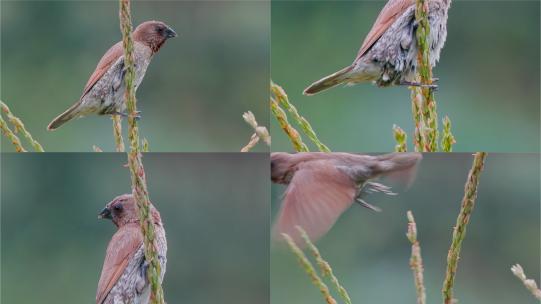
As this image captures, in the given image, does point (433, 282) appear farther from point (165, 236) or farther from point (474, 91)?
point (165, 236)

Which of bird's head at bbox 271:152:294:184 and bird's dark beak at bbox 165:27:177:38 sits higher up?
bird's dark beak at bbox 165:27:177:38

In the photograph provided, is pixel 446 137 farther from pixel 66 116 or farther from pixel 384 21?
pixel 66 116

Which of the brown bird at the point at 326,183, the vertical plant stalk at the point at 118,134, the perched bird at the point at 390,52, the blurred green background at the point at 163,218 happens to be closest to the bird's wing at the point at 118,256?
the blurred green background at the point at 163,218

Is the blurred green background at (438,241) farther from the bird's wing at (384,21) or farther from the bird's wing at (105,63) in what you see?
the bird's wing at (105,63)

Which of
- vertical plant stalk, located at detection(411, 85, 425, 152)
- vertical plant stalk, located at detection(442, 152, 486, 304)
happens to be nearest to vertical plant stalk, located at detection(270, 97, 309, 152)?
vertical plant stalk, located at detection(411, 85, 425, 152)

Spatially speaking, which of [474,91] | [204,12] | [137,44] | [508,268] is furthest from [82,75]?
[508,268]

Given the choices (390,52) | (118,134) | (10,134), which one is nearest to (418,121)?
(390,52)

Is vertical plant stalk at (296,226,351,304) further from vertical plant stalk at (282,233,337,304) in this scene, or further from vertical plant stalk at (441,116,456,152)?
vertical plant stalk at (441,116,456,152)
